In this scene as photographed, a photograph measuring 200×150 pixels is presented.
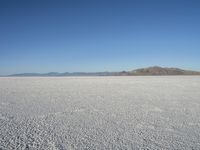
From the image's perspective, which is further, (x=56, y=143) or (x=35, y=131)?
(x=35, y=131)

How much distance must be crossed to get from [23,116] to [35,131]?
0.99 meters

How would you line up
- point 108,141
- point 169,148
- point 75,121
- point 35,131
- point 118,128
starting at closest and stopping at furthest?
point 169,148
point 108,141
point 35,131
point 118,128
point 75,121

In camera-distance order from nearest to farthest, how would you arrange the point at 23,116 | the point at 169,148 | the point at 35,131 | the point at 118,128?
the point at 169,148 → the point at 35,131 → the point at 118,128 → the point at 23,116

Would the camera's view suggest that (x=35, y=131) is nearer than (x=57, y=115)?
Yes

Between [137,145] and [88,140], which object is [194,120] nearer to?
[137,145]

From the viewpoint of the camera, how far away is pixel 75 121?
3.25 m

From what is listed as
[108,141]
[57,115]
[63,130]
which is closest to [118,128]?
[108,141]

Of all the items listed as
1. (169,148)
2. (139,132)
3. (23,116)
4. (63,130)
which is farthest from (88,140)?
(23,116)

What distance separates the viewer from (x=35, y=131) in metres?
2.69

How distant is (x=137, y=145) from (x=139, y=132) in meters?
0.44

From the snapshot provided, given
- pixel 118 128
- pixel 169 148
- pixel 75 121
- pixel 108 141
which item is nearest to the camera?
pixel 169 148

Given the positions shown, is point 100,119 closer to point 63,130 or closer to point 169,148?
point 63,130

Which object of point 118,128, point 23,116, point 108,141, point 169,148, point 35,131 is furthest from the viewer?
point 23,116

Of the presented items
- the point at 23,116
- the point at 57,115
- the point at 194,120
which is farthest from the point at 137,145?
the point at 23,116
